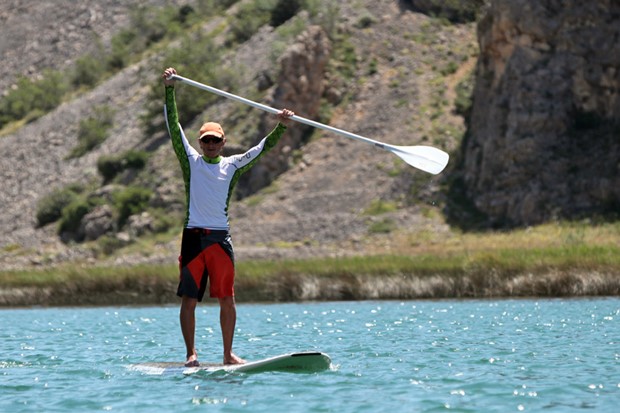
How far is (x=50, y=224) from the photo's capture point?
218 feet

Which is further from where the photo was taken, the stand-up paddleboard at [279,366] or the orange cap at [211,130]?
the orange cap at [211,130]

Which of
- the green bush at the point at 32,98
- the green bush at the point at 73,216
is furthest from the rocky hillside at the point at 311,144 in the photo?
the green bush at the point at 32,98

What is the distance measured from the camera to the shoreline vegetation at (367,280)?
31547 millimetres

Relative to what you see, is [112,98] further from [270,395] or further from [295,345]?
[270,395]

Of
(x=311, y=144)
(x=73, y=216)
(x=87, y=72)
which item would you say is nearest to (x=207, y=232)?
(x=311, y=144)

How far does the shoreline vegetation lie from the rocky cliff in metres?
17.3

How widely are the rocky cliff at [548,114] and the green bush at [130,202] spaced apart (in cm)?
1577

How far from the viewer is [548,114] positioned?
55219 mm

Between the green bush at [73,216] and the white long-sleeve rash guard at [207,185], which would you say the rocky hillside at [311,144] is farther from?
the white long-sleeve rash guard at [207,185]

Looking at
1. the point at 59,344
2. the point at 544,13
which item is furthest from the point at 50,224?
the point at 59,344

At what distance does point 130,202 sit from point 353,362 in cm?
4852

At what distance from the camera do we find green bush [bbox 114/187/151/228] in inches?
2479

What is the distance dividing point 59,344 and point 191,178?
6646 millimetres

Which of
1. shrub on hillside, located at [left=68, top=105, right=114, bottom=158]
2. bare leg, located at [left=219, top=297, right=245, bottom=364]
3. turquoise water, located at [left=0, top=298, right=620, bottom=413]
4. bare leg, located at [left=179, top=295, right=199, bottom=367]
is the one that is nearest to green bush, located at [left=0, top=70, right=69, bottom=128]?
shrub on hillside, located at [left=68, top=105, right=114, bottom=158]
